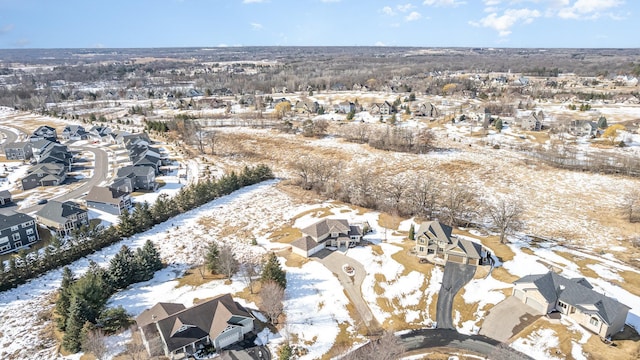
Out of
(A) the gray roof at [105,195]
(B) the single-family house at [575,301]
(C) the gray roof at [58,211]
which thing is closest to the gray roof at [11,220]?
(C) the gray roof at [58,211]

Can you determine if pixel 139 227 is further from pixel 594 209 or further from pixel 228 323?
pixel 594 209

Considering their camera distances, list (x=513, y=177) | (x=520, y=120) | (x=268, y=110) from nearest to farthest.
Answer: (x=513, y=177) < (x=520, y=120) < (x=268, y=110)

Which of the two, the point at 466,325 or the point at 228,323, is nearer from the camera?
the point at 228,323

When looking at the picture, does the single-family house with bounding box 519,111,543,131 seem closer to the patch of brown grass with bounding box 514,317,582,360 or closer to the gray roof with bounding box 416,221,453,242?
the gray roof with bounding box 416,221,453,242

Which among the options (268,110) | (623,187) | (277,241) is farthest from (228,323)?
(268,110)

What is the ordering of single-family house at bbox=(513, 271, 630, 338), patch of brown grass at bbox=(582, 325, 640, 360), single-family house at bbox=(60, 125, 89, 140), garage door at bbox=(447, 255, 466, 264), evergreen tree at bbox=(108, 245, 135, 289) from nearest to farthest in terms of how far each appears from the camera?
1. patch of brown grass at bbox=(582, 325, 640, 360)
2. single-family house at bbox=(513, 271, 630, 338)
3. evergreen tree at bbox=(108, 245, 135, 289)
4. garage door at bbox=(447, 255, 466, 264)
5. single-family house at bbox=(60, 125, 89, 140)

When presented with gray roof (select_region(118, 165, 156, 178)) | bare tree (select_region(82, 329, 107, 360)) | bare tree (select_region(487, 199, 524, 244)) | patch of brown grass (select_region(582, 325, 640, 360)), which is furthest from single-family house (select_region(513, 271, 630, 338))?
gray roof (select_region(118, 165, 156, 178))

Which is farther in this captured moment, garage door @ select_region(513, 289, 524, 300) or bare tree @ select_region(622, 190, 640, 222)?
bare tree @ select_region(622, 190, 640, 222)
